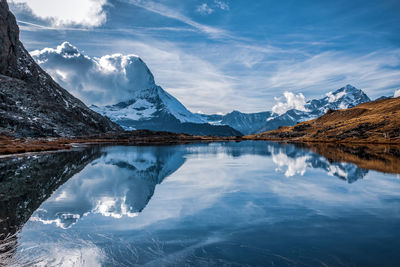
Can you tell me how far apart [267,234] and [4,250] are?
13410 mm

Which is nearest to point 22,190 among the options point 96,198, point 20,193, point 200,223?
point 20,193

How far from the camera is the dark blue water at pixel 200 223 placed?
13.3 m

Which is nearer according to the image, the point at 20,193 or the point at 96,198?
the point at 20,193

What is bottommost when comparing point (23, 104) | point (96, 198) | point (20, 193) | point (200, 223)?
point (200, 223)

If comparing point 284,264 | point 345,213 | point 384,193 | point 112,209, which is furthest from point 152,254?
point 384,193

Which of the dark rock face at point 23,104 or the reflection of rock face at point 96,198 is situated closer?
the reflection of rock face at point 96,198

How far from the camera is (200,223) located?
1875cm

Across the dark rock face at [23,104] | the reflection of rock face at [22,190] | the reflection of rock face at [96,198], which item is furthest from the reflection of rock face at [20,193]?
the dark rock face at [23,104]

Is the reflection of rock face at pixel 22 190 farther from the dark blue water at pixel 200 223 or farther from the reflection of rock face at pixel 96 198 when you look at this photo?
the reflection of rock face at pixel 96 198

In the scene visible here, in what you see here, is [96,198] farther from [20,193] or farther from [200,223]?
[200,223]

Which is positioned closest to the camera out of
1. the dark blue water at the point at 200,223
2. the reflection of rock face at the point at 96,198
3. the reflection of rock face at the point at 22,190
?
the dark blue water at the point at 200,223

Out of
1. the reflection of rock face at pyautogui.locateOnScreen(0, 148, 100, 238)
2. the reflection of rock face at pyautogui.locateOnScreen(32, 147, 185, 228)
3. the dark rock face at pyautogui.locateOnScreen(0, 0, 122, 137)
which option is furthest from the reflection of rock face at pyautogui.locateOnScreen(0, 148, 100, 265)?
the dark rock face at pyautogui.locateOnScreen(0, 0, 122, 137)

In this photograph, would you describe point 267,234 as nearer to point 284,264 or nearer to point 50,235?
point 284,264

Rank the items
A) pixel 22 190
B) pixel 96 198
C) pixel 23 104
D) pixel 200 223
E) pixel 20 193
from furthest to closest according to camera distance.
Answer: pixel 23 104, pixel 22 190, pixel 96 198, pixel 20 193, pixel 200 223
